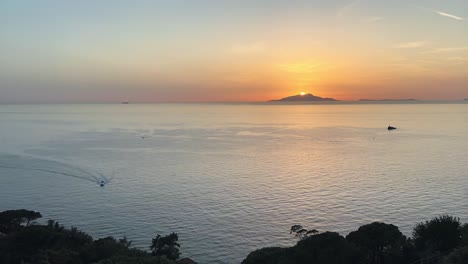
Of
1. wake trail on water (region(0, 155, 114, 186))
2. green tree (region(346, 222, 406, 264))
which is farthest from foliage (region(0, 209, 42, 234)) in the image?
green tree (region(346, 222, 406, 264))

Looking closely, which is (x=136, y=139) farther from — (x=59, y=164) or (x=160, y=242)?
(x=160, y=242)

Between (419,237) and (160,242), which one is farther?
(160,242)

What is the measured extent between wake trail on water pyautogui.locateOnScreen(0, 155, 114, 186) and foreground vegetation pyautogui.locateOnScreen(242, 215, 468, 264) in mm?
42691

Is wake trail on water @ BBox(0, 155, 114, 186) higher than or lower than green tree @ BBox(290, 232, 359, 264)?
lower

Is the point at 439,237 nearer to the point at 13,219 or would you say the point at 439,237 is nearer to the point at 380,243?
the point at 380,243

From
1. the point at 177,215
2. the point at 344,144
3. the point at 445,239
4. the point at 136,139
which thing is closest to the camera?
the point at 445,239

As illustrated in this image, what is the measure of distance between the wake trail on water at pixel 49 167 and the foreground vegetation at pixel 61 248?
29.1 metres

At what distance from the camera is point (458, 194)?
56.1 meters

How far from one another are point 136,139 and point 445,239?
363ft

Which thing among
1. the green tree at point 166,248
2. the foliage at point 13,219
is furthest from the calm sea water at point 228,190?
the foliage at point 13,219

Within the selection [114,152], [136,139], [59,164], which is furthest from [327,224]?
[136,139]

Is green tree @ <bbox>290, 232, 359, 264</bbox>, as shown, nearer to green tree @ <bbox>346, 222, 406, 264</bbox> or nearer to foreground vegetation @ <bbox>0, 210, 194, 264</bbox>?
green tree @ <bbox>346, 222, 406, 264</bbox>

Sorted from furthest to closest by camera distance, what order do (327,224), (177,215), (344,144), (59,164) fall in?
1. (344,144)
2. (59,164)
3. (177,215)
4. (327,224)

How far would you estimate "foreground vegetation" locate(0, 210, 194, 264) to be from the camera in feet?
82.6
